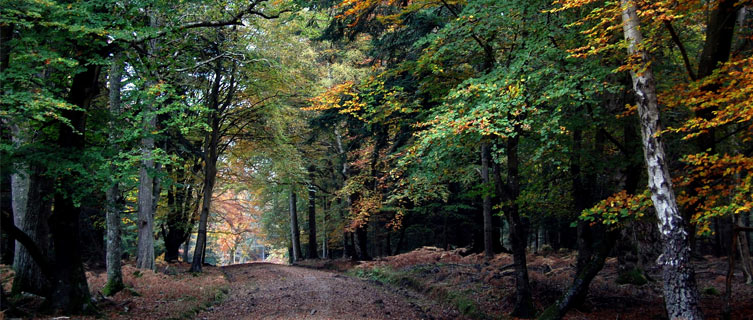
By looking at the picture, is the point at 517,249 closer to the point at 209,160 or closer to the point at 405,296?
the point at 405,296

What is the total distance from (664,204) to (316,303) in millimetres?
8170

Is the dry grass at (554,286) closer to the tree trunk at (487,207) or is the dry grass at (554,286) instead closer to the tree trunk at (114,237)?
the tree trunk at (487,207)

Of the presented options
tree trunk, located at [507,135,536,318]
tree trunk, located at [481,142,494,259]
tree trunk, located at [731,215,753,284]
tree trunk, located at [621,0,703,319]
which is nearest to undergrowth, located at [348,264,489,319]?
tree trunk, located at [507,135,536,318]

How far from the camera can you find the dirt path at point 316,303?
10.2 meters

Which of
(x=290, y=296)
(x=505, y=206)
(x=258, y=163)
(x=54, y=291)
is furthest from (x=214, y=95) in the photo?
(x=505, y=206)

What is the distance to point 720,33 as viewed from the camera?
761 cm

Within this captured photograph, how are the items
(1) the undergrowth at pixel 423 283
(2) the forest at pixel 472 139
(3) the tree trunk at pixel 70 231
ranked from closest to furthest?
1. (2) the forest at pixel 472 139
2. (3) the tree trunk at pixel 70 231
3. (1) the undergrowth at pixel 423 283

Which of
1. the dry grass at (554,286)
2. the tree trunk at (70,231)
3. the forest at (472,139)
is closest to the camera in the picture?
the forest at (472,139)

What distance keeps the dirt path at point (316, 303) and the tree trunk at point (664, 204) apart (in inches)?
203

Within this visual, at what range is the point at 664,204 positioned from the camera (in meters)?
6.89

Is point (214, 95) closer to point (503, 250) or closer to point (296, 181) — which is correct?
point (296, 181)

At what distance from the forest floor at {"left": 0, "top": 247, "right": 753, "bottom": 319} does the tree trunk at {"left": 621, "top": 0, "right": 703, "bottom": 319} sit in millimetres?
2531

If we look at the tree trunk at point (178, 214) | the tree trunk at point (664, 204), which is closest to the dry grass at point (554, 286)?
the tree trunk at point (664, 204)

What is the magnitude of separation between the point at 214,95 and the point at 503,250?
14729 millimetres
